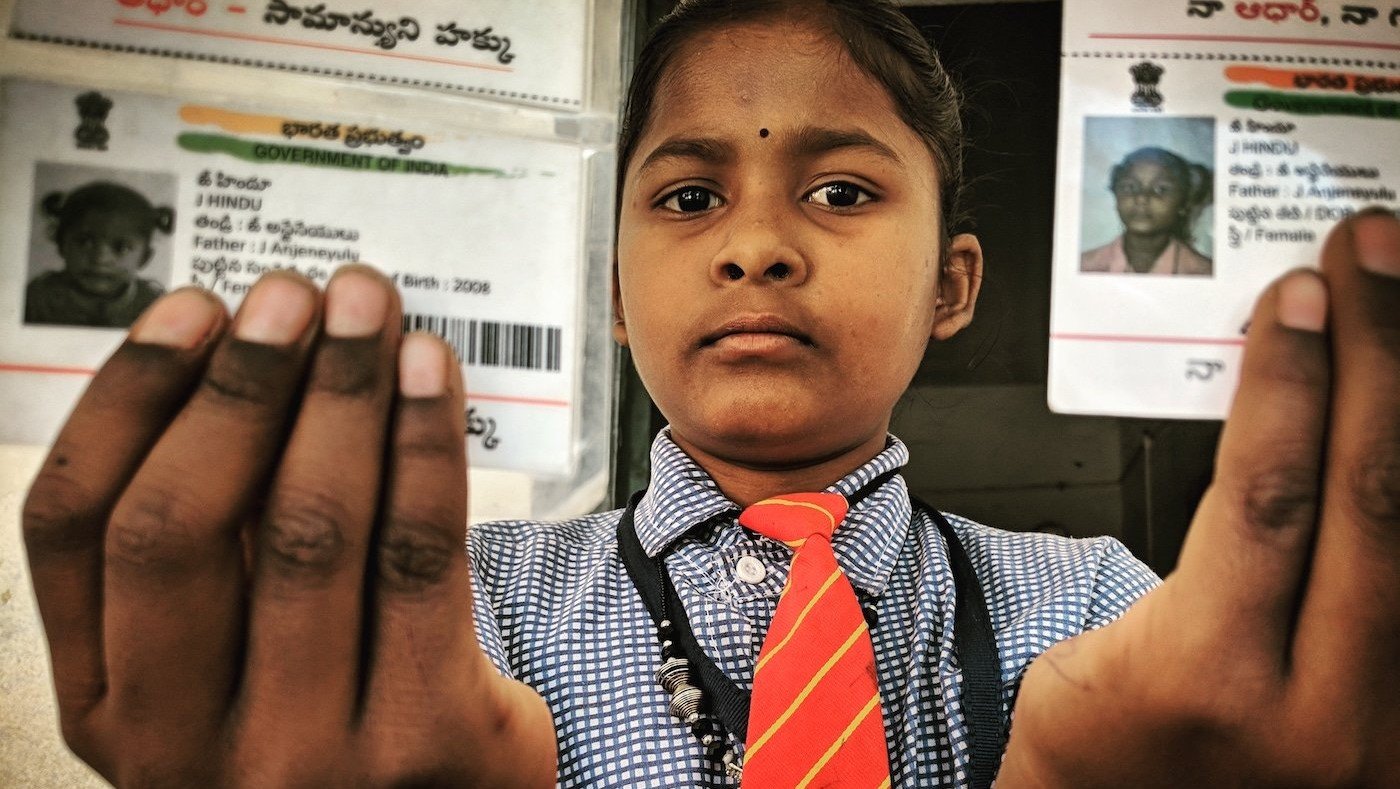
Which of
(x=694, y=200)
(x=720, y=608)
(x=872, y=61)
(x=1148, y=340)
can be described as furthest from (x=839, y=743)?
(x=872, y=61)

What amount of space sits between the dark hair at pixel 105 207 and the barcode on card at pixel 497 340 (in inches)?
3.9

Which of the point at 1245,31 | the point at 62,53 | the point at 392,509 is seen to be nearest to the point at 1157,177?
the point at 1245,31

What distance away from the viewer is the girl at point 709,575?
34 centimetres

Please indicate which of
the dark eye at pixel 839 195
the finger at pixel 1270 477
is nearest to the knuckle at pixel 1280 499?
the finger at pixel 1270 477

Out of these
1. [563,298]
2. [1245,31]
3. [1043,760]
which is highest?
[1245,31]

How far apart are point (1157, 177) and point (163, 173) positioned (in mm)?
397

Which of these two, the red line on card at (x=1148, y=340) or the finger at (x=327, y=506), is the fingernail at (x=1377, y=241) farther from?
the finger at (x=327, y=506)

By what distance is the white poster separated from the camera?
1.34ft

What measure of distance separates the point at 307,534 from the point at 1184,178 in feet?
1.18

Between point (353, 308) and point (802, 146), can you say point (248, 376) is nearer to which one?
point (353, 308)

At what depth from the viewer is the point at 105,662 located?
0.37 m

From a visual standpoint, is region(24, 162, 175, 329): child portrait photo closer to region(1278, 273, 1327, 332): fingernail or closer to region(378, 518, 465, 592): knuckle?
region(378, 518, 465, 592): knuckle

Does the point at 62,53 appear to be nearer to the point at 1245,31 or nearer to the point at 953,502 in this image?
the point at 1245,31

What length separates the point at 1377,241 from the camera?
12.5 inches
